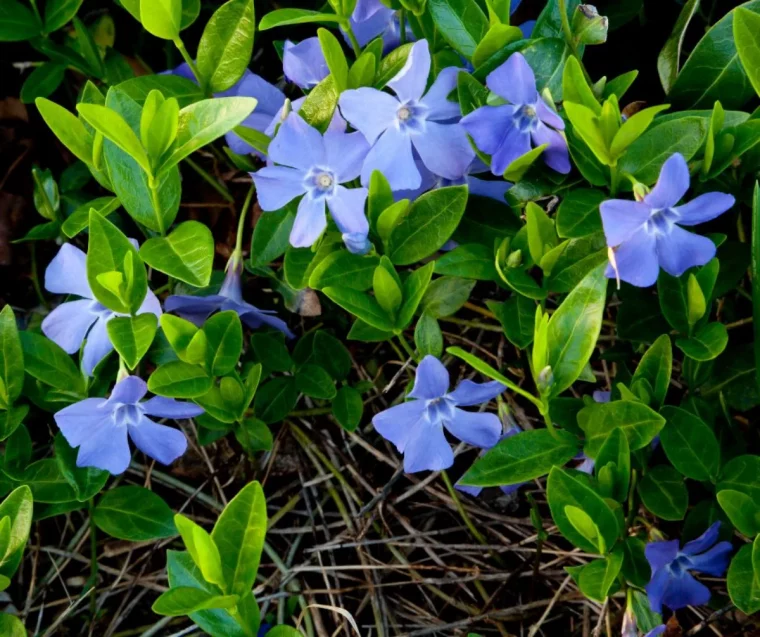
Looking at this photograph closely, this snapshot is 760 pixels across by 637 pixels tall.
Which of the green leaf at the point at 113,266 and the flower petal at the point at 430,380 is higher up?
the green leaf at the point at 113,266

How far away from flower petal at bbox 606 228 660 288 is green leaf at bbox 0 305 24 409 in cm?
92

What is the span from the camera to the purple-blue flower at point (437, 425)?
132cm

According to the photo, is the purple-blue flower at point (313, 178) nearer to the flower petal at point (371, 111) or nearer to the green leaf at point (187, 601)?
the flower petal at point (371, 111)

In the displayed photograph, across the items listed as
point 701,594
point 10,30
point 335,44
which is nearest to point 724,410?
point 701,594

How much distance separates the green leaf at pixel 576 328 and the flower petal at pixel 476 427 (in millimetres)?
157

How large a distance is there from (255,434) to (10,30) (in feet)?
2.85

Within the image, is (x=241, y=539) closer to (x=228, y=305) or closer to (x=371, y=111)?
(x=228, y=305)

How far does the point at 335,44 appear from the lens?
1225mm

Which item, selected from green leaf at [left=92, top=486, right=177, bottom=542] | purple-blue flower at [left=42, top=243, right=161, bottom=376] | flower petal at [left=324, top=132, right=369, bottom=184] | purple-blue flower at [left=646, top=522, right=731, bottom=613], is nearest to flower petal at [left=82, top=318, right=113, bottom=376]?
Answer: purple-blue flower at [left=42, top=243, right=161, bottom=376]

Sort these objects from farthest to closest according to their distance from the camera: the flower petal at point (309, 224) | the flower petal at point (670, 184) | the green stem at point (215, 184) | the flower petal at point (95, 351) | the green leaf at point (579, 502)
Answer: the green stem at point (215, 184) < the flower petal at point (95, 351) < the flower petal at point (309, 224) < the green leaf at point (579, 502) < the flower petal at point (670, 184)

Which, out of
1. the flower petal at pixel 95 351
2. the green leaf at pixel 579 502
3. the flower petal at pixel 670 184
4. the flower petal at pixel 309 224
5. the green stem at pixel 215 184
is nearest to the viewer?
the flower petal at pixel 670 184

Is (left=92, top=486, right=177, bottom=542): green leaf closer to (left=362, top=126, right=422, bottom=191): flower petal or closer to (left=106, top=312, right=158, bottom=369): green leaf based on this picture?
(left=106, top=312, right=158, bottom=369): green leaf

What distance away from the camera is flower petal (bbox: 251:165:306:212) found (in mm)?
1301

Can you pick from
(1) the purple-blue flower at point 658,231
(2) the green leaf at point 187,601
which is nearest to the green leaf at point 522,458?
(1) the purple-blue flower at point 658,231
